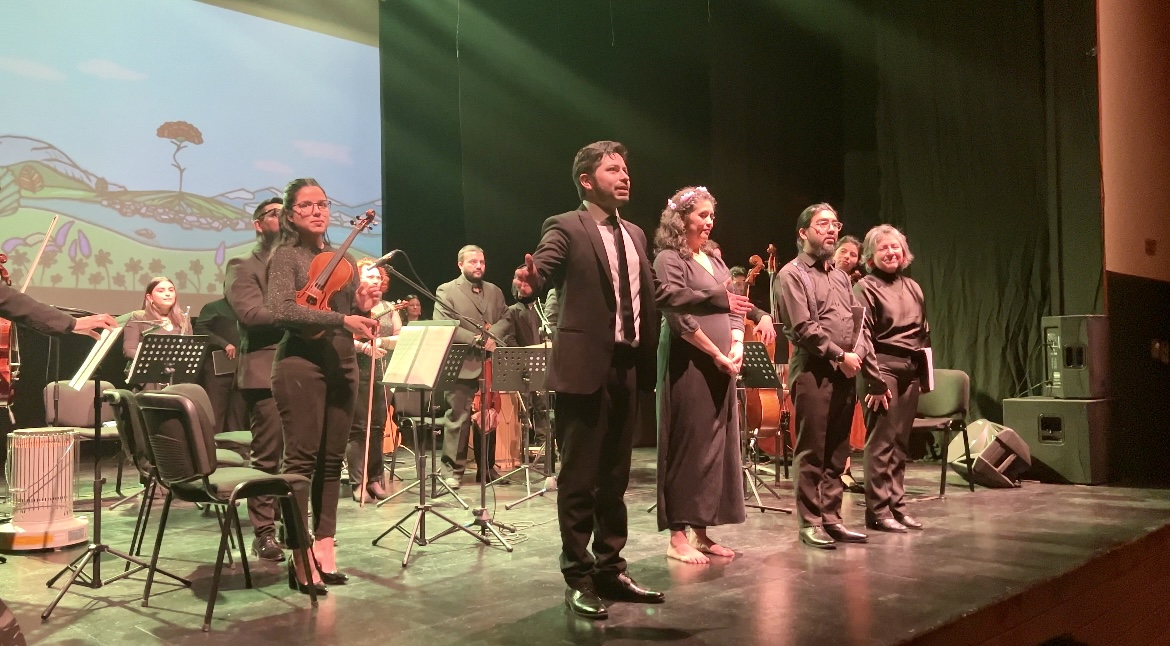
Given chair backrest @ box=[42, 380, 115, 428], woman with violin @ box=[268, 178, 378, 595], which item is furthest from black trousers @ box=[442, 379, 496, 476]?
woman with violin @ box=[268, 178, 378, 595]

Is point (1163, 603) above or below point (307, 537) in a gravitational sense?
below

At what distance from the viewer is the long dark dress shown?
3889 mm

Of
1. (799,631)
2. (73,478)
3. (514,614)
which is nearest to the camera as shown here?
(799,631)

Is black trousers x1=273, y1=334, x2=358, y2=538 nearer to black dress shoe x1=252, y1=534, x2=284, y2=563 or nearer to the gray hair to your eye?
black dress shoe x1=252, y1=534, x2=284, y2=563

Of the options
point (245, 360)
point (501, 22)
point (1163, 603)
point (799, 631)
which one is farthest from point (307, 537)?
point (501, 22)

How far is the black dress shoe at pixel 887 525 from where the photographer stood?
15.2 feet

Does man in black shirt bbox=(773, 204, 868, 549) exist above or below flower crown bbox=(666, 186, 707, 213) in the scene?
below

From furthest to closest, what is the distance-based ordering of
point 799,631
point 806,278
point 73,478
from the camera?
point 73,478
point 806,278
point 799,631

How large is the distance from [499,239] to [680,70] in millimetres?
2607

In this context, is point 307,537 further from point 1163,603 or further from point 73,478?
point 1163,603

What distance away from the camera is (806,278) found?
4285mm

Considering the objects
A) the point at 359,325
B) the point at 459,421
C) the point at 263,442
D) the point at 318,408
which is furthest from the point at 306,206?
the point at 459,421

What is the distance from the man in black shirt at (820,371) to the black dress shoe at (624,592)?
134cm

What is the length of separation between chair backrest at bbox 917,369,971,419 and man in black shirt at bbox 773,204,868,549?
2.10m
